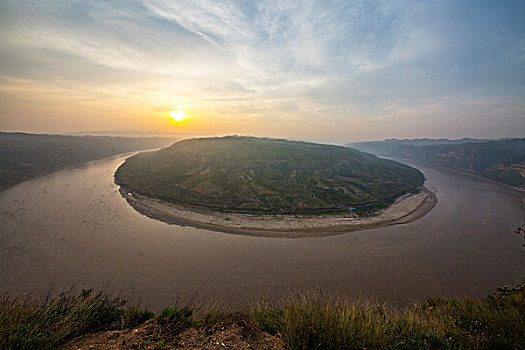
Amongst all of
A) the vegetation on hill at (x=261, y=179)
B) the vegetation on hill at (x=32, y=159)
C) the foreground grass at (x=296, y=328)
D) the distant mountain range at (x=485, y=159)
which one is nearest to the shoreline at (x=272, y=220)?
the vegetation on hill at (x=261, y=179)

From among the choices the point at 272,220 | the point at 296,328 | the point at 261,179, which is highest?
the point at 296,328

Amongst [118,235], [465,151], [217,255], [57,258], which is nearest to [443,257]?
[217,255]

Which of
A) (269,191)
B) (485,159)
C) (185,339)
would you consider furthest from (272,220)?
(485,159)

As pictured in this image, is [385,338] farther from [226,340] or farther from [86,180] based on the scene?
[86,180]

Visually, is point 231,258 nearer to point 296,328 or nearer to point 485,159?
point 296,328

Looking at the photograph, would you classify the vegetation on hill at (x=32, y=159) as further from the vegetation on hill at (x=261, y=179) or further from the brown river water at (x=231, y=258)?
the brown river water at (x=231, y=258)

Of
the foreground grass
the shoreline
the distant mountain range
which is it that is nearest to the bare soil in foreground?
the foreground grass

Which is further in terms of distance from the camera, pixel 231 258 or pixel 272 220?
pixel 272 220
